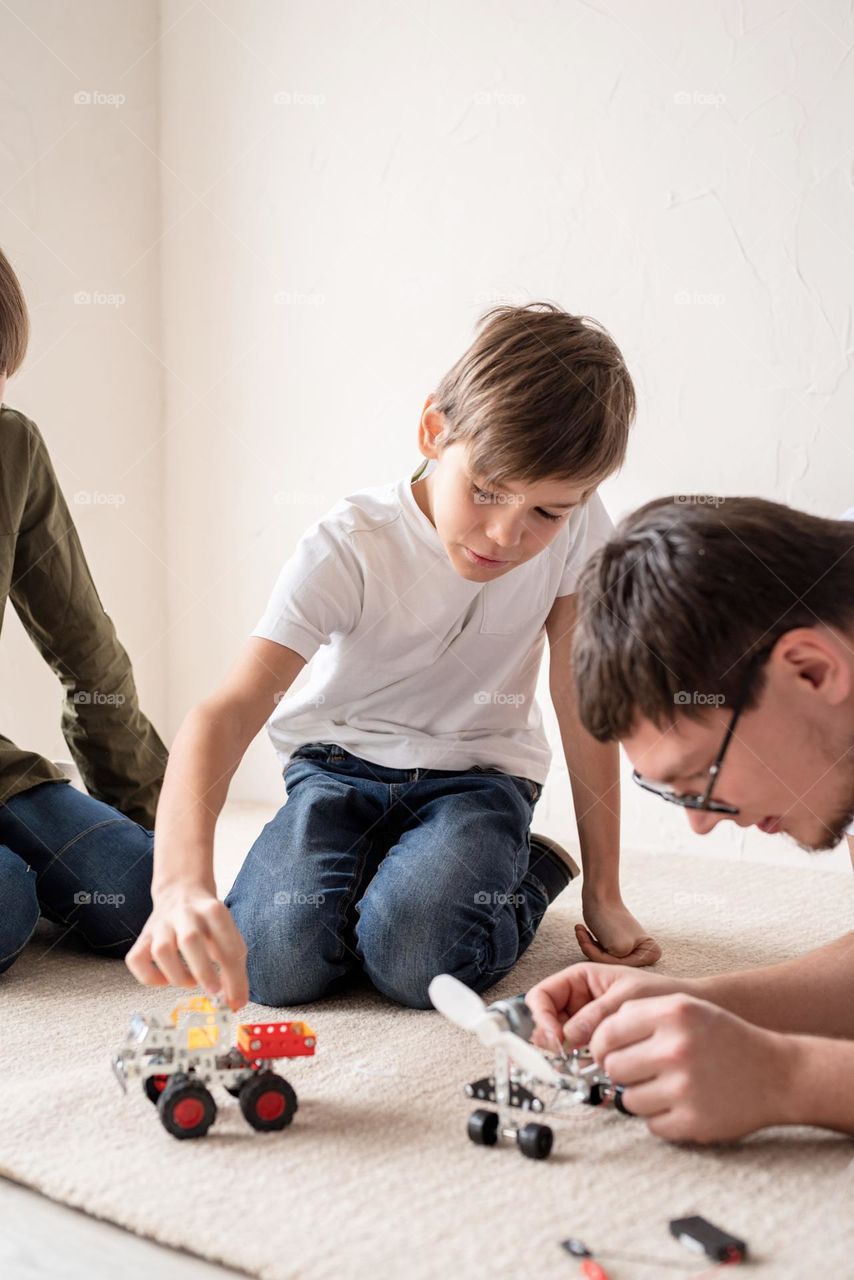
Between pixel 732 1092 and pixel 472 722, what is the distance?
63cm

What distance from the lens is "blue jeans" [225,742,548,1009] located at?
1.21 m

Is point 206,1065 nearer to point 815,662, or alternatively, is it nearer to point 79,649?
point 815,662

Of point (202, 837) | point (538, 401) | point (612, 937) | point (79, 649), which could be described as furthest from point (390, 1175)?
point (79, 649)

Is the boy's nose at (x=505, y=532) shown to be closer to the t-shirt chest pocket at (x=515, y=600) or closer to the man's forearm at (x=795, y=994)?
the t-shirt chest pocket at (x=515, y=600)

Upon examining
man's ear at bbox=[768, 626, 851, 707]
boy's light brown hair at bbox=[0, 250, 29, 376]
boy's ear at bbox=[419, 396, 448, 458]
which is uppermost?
boy's light brown hair at bbox=[0, 250, 29, 376]

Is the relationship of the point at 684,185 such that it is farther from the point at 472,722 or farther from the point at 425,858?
the point at 425,858

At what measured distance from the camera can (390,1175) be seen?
84 cm

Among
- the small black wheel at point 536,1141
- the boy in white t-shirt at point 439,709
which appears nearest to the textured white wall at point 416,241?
the boy in white t-shirt at point 439,709

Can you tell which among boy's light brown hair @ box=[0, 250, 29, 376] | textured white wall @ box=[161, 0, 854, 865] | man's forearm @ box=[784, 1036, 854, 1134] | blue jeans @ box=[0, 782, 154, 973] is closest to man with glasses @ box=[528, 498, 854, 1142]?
man's forearm @ box=[784, 1036, 854, 1134]

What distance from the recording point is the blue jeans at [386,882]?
47.7 inches

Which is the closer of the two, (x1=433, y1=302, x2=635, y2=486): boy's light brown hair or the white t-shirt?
(x1=433, y1=302, x2=635, y2=486): boy's light brown hair

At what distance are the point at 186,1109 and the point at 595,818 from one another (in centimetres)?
67

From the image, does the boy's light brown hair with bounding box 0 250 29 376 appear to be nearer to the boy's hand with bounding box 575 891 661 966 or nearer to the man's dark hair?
the man's dark hair

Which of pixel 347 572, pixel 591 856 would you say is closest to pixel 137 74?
pixel 347 572
